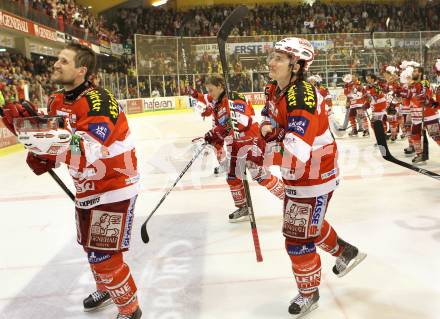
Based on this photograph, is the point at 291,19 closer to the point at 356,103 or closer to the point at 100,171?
the point at 356,103

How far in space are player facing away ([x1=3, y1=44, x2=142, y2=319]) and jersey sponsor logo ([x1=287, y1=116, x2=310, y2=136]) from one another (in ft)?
2.50

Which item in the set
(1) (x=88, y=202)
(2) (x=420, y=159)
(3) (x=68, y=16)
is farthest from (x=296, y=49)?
(3) (x=68, y=16)

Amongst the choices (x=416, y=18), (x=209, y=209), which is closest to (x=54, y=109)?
(x=209, y=209)

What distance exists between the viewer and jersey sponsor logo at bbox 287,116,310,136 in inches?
83.2

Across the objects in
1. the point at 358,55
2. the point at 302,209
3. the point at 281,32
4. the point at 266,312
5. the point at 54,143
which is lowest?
the point at 266,312

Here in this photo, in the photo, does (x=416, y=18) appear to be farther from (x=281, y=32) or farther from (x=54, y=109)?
(x=54, y=109)

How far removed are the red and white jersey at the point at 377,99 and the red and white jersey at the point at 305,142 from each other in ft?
22.9

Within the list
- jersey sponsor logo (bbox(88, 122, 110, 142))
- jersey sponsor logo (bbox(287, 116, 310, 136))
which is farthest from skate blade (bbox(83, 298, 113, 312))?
jersey sponsor logo (bbox(287, 116, 310, 136))

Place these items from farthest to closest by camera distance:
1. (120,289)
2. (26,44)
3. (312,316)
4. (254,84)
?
(254,84) < (26,44) < (312,316) < (120,289)

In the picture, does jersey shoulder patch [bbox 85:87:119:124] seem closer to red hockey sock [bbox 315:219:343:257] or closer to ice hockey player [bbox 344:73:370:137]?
red hockey sock [bbox 315:219:343:257]

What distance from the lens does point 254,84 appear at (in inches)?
688

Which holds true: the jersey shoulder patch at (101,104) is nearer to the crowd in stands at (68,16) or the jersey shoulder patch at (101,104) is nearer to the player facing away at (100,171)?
the player facing away at (100,171)

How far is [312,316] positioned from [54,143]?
5.11 feet

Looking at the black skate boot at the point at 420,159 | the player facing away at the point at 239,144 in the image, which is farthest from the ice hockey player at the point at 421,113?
the player facing away at the point at 239,144
